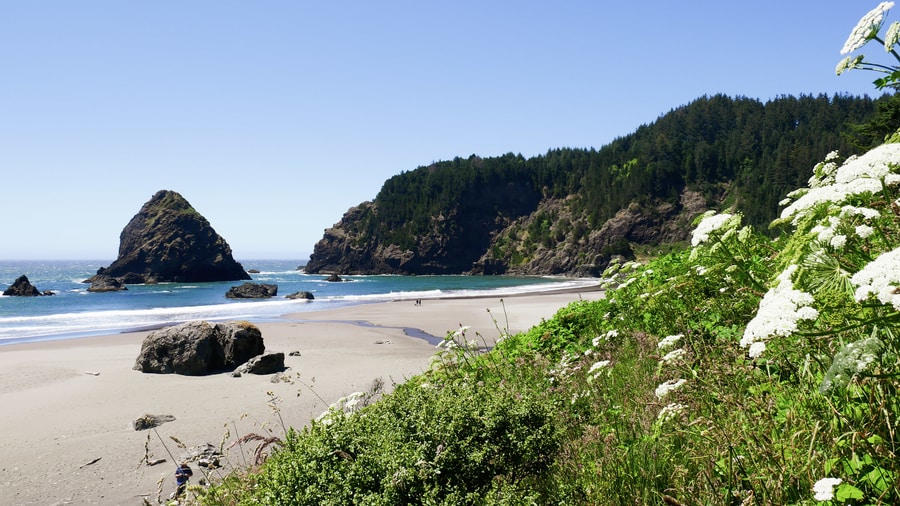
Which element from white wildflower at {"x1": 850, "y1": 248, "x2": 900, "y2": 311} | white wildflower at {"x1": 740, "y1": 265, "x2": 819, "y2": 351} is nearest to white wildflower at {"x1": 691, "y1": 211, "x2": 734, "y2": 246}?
white wildflower at {"x1": 740, "y1": 265, "x2": 819, "y2": 351}

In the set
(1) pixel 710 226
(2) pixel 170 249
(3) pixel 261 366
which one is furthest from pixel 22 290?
(1) pixel 710 226

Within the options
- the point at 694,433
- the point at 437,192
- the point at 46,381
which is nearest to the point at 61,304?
the point at 46,381

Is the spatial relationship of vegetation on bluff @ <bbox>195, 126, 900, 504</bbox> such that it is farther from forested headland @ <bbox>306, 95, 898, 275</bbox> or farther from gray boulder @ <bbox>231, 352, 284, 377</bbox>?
forested headland @ <bbox>306, 95, 898, 275</bbox>

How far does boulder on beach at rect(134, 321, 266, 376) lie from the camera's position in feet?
53.0

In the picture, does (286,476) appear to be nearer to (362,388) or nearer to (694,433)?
(694,433)

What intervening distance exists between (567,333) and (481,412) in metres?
4.53

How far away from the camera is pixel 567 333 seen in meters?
7.99

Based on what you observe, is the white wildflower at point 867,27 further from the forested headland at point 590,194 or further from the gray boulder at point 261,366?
the forested headland at point 590,194

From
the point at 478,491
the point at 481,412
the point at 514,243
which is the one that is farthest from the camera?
the point at 514,243

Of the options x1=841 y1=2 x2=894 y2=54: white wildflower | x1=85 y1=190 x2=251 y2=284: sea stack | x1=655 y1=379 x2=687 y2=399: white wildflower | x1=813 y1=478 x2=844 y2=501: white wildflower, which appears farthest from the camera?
x1=85 y1=190 x2=251 y2=284: sea stack

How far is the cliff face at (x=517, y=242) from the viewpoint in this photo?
112 metres

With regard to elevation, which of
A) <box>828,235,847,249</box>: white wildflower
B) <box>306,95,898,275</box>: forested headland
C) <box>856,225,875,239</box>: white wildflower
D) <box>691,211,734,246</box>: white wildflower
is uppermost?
<box>306,95,898,275</box>: forested headland

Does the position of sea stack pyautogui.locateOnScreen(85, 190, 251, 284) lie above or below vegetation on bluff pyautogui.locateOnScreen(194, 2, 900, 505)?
above

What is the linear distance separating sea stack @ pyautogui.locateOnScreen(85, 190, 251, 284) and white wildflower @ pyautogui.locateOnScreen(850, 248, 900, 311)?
111484 mm
